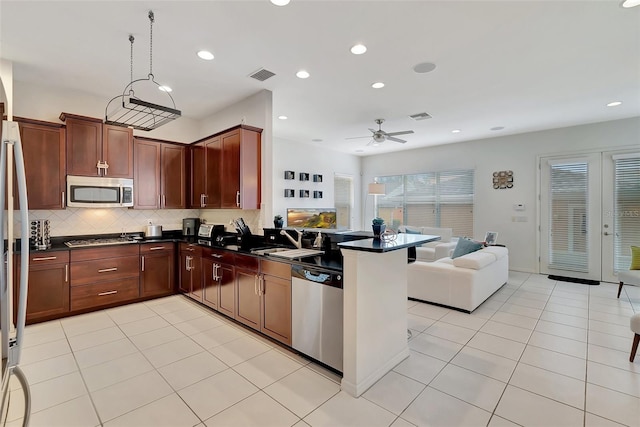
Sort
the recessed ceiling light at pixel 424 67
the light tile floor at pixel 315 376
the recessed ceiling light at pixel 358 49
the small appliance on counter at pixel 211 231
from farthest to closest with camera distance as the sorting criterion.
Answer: the small appliance on counter at pixel 211 231, the recessed ceiling light at pixel 424 67, the recessed ceiling light at pixel 358 49, the light tile floor at pixel 315 376

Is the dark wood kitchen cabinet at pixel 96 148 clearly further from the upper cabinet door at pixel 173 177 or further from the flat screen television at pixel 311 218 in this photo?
the flat screen television at pixel 311 218

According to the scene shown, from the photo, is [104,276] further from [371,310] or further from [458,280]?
[458,280]

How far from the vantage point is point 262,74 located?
3.53 metres

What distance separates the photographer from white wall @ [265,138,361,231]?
6.89m

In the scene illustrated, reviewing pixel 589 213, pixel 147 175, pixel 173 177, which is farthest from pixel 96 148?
pixel 589 213

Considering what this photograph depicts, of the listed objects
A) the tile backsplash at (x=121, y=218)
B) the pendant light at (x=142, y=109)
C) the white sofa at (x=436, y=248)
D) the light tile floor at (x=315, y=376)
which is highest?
the pendant light at (x=142, y=109)

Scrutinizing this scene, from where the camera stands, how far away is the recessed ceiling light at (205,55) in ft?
9.95

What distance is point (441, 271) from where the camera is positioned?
4.11 meters

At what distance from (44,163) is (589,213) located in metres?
8.74

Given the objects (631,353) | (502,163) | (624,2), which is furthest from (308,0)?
(502,163)

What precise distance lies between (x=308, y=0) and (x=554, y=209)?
631cm

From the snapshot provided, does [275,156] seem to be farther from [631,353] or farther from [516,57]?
[631,353]

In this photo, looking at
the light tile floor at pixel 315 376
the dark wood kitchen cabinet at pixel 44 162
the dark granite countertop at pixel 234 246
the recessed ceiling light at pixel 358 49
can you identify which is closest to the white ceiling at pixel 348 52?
the recessed ceiling light at pixel 358 49

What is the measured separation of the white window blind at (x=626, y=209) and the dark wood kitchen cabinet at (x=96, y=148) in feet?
26.9
